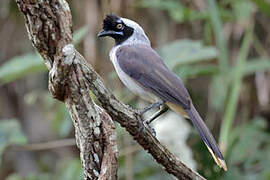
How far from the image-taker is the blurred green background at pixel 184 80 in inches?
134

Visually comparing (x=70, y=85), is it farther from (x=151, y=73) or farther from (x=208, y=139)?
(x=151, y=73)

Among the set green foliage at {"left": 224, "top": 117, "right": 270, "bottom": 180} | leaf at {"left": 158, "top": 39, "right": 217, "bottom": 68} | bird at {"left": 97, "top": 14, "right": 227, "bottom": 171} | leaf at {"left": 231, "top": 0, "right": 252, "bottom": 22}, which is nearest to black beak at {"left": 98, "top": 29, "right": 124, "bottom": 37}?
bird at {"left": 97, "top": 14, "right": 227, "bottom": 171}

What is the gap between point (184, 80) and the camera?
4008mm

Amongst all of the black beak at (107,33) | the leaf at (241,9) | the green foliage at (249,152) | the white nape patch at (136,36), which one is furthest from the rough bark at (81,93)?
the leaf at (241,9)

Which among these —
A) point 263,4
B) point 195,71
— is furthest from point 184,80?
point 263,4

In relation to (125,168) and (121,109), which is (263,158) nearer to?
(125,168)

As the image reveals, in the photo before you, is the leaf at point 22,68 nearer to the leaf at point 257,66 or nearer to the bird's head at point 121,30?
the bird's head at point 121,30

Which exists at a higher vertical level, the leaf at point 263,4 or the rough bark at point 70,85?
the rough bark at point 70,85

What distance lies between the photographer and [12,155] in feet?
17.3

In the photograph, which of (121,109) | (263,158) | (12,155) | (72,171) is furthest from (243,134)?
(12,155)

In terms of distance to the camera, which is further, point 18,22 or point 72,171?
point 18,22

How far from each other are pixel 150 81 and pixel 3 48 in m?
2.76

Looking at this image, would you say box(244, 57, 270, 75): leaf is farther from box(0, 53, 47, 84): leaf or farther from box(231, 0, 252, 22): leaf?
box(0, 53, 47, 84): leaf

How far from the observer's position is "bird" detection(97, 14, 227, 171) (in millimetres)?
2449
